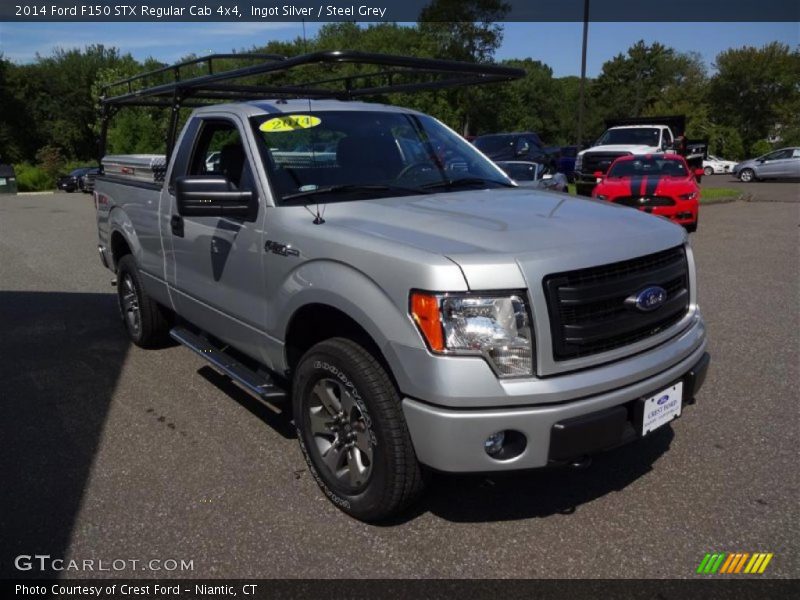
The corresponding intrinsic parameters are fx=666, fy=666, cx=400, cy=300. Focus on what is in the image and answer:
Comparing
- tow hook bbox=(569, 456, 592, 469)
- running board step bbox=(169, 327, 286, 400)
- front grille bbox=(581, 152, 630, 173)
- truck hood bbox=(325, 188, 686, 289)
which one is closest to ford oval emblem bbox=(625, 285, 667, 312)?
truck hood bbox=(325, 188, 686, 289)

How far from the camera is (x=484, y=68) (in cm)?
407

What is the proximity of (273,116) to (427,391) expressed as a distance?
211 cm

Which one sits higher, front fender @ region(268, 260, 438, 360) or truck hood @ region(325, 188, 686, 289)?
truck hood @ region(325, 188, 686, 289)

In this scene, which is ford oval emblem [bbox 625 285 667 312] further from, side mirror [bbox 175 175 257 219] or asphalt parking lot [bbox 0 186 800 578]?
side mirror [bbox 175 175 257 219]

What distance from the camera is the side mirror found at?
11.1ft

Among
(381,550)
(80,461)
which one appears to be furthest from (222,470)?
(381,550)

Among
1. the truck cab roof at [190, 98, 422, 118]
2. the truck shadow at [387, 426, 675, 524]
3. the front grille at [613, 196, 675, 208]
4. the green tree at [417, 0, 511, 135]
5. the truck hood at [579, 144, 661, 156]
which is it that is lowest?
the truck shadow at [387, 426, 675, 524]

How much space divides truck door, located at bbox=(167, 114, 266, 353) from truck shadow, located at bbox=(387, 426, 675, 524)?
4.34 ft

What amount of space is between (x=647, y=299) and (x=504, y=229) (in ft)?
2.26

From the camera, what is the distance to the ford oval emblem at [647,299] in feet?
9.39

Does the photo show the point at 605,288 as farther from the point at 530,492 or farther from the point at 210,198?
the point at 210,198

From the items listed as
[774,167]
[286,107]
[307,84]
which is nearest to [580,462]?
[286,107]

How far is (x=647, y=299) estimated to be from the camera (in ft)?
9.51

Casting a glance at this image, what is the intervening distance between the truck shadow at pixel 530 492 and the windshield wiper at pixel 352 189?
1.57m
